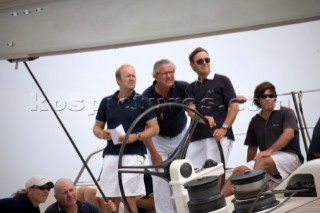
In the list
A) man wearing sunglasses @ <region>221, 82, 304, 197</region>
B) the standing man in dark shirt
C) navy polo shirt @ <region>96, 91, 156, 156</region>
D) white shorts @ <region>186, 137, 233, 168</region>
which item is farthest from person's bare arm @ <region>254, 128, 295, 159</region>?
navy polo shirt @ <region>96, 91, 156, 156</region>

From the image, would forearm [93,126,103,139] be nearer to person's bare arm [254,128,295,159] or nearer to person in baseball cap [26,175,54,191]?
person in baseball cap [26,175,54,191]

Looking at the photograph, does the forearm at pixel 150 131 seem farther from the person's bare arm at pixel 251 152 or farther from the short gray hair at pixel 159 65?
the person's bare arm at pixel 251 152

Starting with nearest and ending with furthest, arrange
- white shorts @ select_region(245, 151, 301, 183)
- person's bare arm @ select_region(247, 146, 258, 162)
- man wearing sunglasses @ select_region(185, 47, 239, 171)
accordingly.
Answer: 1. white shorts @ select_region(245, 151, 301, 183)
2. man wearing sunglasses @ select_region(185, 47, 239, 171)
3. person's bare arm @ select_region(247, 146, 258, 162)

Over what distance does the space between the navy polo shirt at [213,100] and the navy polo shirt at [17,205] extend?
4.06 feet

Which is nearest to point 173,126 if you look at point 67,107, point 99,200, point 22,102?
point 99,200

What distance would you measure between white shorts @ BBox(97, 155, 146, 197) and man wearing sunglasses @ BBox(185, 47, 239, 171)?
13.3 inches

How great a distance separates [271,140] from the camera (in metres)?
3.12

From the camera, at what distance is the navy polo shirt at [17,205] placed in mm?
3465

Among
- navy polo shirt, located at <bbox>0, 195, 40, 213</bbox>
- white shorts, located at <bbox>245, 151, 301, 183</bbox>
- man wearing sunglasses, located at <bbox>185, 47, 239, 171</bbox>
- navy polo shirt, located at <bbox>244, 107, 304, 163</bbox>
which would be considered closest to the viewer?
white shorts, located at <bbox>245, 151, 301, 183</bbox>

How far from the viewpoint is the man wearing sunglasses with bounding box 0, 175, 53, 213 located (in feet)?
11.5

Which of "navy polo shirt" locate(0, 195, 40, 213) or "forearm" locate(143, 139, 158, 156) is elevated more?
"forearm" locate(143, 139, 158, 156)

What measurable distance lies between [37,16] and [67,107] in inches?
103

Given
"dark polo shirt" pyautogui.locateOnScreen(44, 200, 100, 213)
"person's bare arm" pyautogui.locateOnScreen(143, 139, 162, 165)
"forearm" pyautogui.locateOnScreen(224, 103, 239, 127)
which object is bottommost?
"dark polo shirt" pyautogui.locateOnScreen(44, 200, 100, 213)

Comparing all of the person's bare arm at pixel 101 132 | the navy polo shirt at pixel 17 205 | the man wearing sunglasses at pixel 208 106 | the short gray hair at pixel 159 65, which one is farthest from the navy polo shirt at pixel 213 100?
the navy polo shirt at pixel 17 205
